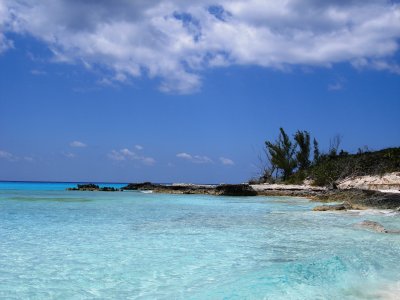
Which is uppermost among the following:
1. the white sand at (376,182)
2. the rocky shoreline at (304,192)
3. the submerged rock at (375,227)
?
the white sand at (376,182)

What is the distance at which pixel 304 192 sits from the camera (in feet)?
103

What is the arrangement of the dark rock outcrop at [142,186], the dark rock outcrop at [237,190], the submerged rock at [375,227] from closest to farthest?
the submerged rock at [375,227] < the dark rock outcrop at [237,190] < the dark rock outcrop at [142,186]

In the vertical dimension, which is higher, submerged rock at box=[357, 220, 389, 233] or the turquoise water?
submerged rock at box=[357, 220, 389, 233]

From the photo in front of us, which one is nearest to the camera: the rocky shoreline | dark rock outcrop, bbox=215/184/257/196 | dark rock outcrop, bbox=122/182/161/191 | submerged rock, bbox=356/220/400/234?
submerged rock, bbox=356/220/400/234

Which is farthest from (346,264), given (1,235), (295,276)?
(1,235)

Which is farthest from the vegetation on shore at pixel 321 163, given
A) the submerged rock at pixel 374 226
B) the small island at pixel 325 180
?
the submerged rock at pixel 374 226

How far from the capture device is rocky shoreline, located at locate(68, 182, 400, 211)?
17.0 m

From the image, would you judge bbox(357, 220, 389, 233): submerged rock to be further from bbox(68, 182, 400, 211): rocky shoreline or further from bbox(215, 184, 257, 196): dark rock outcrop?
bbox(215, 184, 257, 196): dark rock outcrop

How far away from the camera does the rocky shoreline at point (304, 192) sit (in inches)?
668

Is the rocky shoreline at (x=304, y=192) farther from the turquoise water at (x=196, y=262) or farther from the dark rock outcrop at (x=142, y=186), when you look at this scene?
the turquoise water at (x=196, y=262)

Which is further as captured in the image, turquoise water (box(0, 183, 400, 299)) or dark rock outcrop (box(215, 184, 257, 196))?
dark rock outcrop (box(215, 184, 257, 196))

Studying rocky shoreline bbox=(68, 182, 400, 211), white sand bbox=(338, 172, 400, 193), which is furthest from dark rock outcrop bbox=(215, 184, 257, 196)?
white sand bbox=(338, 172, 400, 193)

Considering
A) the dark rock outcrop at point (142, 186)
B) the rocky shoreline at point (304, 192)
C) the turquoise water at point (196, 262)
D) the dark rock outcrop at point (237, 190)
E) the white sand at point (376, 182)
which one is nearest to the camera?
the turquoise water at point (196, 262)

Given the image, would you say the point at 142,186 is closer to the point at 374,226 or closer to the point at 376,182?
the point at 376,182
